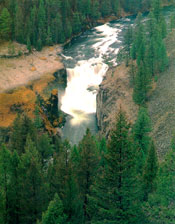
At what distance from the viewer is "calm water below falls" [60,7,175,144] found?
299 feet

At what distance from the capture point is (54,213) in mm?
37344

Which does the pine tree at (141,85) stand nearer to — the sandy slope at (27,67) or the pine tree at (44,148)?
the pine tree at (44,148)

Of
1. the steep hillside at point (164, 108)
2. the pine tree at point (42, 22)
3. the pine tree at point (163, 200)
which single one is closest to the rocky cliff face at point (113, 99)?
the steep hillside at point (164, 108)

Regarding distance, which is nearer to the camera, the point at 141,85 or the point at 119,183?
the point at 119,183

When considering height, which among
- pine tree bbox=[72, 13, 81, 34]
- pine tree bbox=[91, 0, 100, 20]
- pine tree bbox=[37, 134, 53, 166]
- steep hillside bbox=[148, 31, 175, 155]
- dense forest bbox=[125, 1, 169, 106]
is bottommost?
pine tree bbox=[37, 134, 53, 166]

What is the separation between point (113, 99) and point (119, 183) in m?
54.8

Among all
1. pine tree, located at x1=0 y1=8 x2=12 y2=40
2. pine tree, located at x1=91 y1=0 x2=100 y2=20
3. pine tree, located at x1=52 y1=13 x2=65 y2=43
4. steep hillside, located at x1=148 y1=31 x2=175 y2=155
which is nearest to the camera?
steep hillside, located at x1=148 y1=31 x2=175 y2=155

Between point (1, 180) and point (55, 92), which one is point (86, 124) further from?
point (1, 180)

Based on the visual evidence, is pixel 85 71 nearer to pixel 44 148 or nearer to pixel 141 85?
pixel 141 85

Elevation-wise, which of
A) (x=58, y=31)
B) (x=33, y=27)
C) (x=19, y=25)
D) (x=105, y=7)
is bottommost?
(x=58, y=31)

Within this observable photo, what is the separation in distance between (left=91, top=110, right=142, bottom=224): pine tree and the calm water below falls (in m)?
46.6

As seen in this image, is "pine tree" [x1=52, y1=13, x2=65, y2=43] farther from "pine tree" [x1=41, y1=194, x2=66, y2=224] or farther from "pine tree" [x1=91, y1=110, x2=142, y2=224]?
"pine tree" [x1=41, y1=194, x2=66, y2=224]

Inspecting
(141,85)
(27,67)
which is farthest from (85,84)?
(141,85)

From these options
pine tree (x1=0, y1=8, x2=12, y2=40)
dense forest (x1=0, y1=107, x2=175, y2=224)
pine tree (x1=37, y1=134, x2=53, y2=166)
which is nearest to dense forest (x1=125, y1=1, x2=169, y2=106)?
pine tree (x1=37, y1=134, x2=53, y2=166)
